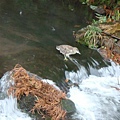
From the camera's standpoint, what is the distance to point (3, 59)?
652cm

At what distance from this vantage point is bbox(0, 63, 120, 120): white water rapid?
5.37 metres

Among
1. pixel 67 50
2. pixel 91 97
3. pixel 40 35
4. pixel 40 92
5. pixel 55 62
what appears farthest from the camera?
pixel 40 35

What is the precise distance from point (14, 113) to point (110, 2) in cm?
836

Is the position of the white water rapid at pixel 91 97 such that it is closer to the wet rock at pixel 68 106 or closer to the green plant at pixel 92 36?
the wet rock at pixel 68 106

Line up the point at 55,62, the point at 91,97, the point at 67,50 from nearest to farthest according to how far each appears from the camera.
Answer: the point at 91,97 < the point at 55,62 < the point at 67,50

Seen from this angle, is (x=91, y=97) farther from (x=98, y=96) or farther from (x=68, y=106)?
(x=68, y=106)

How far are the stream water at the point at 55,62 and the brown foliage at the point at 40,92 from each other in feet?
0.74

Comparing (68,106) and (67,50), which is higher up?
(68,106)

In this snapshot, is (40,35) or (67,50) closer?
(67,50)

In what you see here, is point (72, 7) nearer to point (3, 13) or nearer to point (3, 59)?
point (3, 13)

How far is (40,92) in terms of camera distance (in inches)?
216

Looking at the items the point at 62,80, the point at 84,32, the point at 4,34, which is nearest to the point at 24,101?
the point at 62,80

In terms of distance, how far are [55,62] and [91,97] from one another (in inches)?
49.4

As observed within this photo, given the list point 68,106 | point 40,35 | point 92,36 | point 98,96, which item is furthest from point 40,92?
point 92,36
